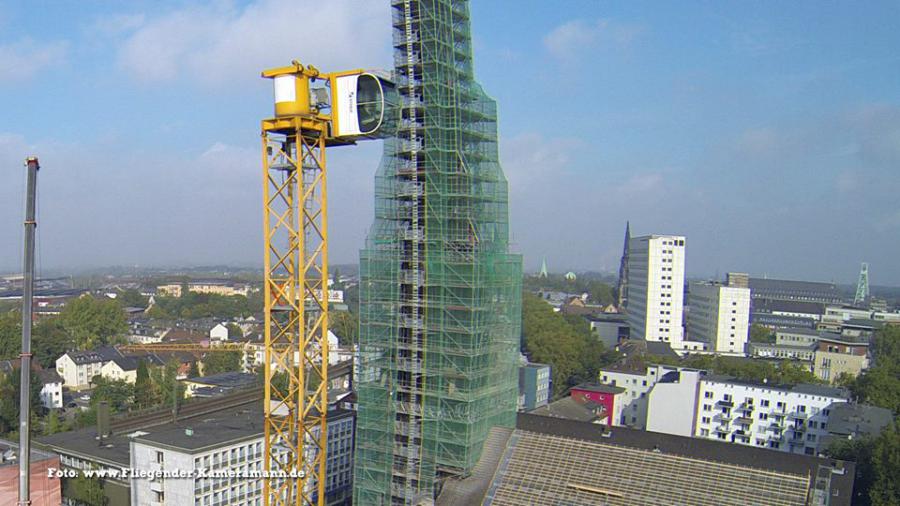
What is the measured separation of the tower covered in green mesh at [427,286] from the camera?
82.8ft

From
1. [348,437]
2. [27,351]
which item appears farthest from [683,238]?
[27,351]

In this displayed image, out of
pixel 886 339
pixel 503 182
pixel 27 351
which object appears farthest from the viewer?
pixel 886 339

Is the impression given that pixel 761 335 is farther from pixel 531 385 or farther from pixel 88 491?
pixel 88 491

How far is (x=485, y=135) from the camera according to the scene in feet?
88.7

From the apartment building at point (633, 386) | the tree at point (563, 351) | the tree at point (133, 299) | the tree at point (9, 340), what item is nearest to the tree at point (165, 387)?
the tree at point (9, 340)

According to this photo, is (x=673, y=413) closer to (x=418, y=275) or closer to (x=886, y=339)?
(x=418, y=275)

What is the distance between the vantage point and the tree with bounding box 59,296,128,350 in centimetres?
7369

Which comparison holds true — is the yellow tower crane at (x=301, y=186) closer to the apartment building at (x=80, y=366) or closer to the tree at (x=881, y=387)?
the tree at (x=881, y=387)

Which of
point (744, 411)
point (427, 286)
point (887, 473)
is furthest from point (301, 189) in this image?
point (744, 411)

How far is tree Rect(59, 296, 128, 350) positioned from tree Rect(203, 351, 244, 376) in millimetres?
16423

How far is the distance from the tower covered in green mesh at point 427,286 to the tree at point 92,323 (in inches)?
2370

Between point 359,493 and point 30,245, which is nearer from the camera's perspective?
point 30,245

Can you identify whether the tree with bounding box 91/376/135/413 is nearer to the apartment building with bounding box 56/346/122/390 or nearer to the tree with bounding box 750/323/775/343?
the apartment building with bounding box 56/346/122/390

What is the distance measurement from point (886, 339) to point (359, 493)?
211ft
